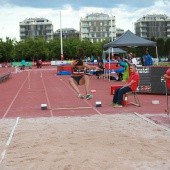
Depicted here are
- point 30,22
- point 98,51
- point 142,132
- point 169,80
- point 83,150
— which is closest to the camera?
point 83,150

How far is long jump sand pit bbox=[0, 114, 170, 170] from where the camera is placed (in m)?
4.87

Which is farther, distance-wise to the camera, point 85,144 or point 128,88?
point 128,88

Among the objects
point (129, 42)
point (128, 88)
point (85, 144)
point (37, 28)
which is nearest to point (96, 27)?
point (37, 28)

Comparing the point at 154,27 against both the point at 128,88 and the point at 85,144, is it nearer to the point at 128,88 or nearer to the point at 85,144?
the point at 128,88

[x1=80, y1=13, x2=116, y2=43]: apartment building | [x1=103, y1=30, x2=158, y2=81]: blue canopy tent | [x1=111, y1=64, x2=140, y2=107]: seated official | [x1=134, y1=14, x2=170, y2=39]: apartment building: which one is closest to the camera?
[x1=111, y1=64, x2=140, y2=107]: seated official

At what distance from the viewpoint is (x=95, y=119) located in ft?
28.0

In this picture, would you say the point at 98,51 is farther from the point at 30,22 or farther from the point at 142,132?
the point at 142,132

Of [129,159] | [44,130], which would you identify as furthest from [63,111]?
[129,159]

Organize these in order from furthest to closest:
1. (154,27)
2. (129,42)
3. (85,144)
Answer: (154,27) < (129,42) < (85,144)

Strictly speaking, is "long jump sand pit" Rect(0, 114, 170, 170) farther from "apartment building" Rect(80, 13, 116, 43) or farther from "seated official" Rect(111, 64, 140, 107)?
"apartment building" Rect(80, 13, 116, 43)

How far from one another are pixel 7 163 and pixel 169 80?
4.82m

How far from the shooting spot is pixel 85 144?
5.98 metres

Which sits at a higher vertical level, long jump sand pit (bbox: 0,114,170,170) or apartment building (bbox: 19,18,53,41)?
apartment building (bbox: 19,18,53,41)

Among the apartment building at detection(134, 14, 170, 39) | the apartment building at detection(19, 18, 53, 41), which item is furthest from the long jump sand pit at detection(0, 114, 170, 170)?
the apartment building at detection(134, 14, 170, 39)
